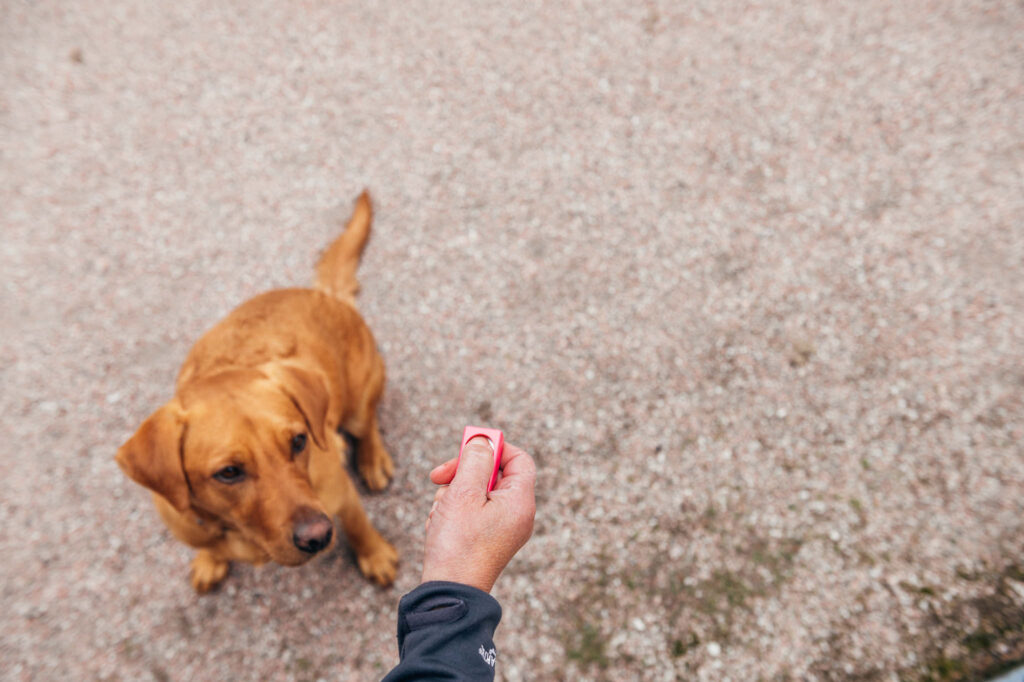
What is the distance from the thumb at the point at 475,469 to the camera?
179 cm

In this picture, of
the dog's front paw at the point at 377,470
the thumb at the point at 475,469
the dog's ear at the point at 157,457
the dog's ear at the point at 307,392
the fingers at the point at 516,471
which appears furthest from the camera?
the dog's front paw at the point at 377,470

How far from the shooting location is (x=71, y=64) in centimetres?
445

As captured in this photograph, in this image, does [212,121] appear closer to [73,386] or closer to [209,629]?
[73,386]

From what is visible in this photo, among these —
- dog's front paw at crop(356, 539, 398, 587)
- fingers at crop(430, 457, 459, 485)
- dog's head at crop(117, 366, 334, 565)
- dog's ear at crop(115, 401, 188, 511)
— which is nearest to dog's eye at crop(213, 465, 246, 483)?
dog's head at crop(117, 366, 334, 565)

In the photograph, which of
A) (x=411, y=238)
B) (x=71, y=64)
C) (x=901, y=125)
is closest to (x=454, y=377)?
(x=411, y=238)

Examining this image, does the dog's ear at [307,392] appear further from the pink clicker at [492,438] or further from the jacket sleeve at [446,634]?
the jacket sleeve at [446,634]

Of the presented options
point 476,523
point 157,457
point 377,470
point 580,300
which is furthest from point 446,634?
point 580,300

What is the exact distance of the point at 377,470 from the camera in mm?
3199

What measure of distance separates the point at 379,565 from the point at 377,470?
49 centimetres

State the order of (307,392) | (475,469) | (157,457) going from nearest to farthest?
(475,469) < (157,457) < (307,392)

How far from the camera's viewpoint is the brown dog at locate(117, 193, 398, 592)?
211 cm

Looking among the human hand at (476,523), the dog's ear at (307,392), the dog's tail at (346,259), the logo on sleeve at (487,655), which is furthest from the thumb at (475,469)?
the dog's tail at (346,259)

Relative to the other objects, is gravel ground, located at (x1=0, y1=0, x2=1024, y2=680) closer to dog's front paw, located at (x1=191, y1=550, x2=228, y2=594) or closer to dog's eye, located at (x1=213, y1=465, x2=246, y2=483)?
dog's front paw, located at (x1=191, y1=550, x2=228, y2=594)

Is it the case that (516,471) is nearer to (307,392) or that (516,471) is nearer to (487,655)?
(487,655)
